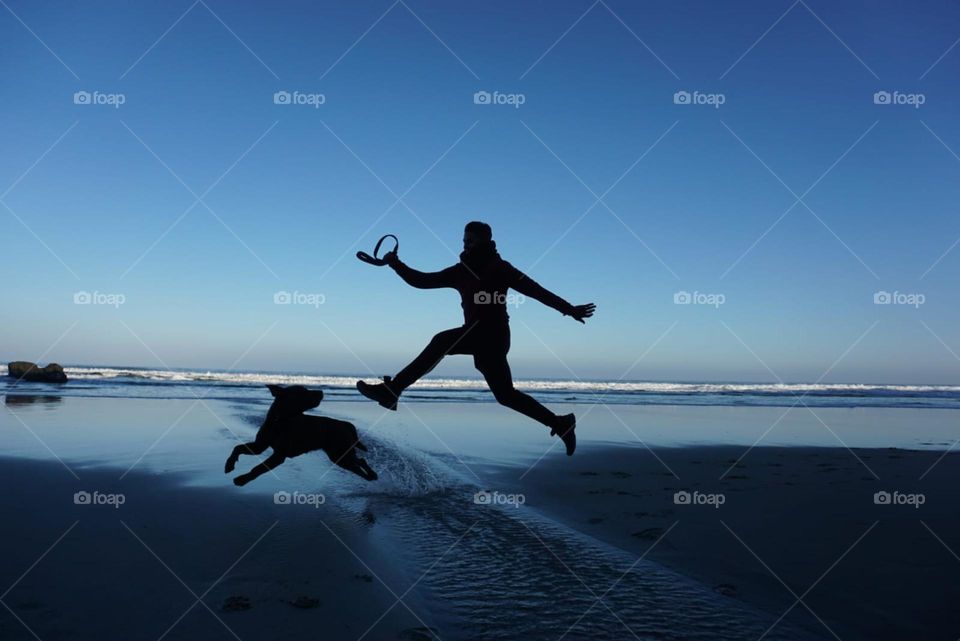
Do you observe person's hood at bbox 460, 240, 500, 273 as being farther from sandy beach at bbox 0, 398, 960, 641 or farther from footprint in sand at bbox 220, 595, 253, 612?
footprint in sand at bbox 220, 595, 253, 612

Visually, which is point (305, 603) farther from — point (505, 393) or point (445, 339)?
point (445, 339)

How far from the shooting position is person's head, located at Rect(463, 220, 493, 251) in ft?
9.09

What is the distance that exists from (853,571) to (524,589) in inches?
185

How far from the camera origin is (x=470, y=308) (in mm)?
2867

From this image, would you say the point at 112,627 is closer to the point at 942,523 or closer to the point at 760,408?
the point at 942,523

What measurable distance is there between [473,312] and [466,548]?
6.58m

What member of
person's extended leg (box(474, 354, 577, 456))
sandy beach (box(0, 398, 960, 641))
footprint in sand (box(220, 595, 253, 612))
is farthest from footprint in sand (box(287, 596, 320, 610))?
person's extended leg (box(474, 354, 577, 456))

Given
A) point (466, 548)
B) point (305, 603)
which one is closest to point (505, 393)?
point (305, 603)

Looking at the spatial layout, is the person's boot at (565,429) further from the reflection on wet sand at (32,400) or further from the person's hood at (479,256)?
the reflection on wet sand at (32,400)

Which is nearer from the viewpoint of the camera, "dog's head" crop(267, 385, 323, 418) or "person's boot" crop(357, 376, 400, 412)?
"dog's head" crop(267, 385, 323, 418)

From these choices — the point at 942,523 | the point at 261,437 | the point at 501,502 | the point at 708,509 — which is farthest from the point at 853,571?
the point at 261,437

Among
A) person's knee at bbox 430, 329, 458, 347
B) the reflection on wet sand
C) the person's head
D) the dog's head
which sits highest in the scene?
the reflection on wet sand

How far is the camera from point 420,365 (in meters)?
2.88

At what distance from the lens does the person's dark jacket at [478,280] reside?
2.86m
